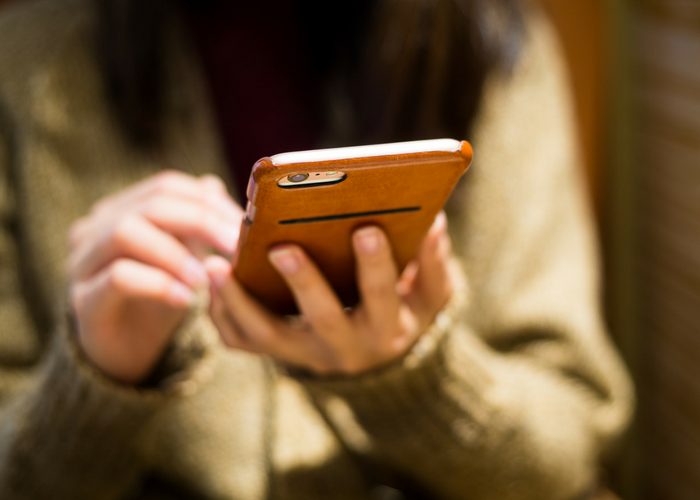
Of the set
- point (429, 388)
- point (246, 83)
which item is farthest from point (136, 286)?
point (246, 83)

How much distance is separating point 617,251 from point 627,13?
35 centimetres

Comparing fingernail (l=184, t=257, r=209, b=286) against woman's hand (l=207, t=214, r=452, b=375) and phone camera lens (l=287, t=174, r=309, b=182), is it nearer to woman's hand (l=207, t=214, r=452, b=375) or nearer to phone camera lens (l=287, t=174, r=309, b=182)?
woman's hand (l=207, t=214, r=452, b=375)

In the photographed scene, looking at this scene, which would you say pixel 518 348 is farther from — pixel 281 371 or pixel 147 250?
pixel 147 250

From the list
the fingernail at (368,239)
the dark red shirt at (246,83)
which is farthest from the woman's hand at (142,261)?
the dark red shirt at (246,83)

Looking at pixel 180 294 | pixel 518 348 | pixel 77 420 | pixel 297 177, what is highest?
pixel 297 177

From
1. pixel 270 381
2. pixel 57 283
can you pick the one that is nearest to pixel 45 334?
pixel 57 283

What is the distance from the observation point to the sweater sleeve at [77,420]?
604 mm

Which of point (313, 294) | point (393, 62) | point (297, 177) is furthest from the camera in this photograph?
point (393, 62)

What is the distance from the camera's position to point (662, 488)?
1162 millimetres

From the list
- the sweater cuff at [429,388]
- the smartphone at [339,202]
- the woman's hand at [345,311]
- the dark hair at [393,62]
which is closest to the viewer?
the smartphone at [339,202]

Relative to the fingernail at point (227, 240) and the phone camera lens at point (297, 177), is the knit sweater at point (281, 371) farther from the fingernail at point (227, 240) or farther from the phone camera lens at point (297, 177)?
the phone camera lens at point (297, 177)

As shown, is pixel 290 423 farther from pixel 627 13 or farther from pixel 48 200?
pixel 627 13

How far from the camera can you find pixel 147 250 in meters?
0.54

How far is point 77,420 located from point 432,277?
29 cm
